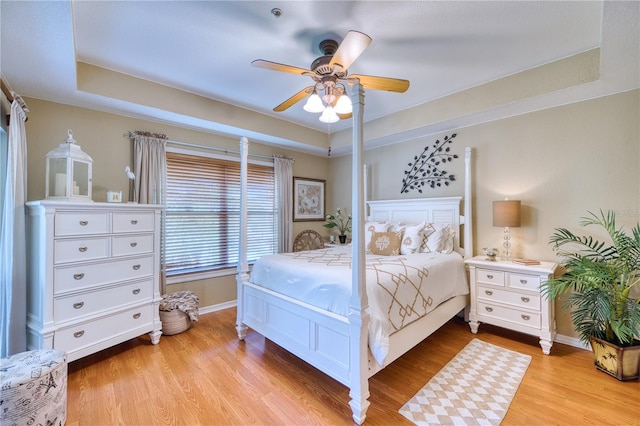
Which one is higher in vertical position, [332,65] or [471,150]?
[332,65]

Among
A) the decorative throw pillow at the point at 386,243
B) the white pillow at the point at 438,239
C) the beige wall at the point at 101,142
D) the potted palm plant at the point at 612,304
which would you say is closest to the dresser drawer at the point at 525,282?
the potted palm plant at the point at 612,304

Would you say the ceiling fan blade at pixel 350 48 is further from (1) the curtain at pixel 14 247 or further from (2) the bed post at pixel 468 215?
(1) the curtain at pixel 14 247

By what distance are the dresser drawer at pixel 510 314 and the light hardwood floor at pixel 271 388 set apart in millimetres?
250

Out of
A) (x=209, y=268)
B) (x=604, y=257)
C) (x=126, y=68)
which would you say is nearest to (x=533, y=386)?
(x=604, y=257)

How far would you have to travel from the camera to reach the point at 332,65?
192 centimetres

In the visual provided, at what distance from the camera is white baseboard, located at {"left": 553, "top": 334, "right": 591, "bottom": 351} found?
8.63 ft

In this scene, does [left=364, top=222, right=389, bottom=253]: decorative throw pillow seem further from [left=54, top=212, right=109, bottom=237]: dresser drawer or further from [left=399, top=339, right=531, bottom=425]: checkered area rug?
[left=54, top=212, right=109, bottom=237]: dresser drawer

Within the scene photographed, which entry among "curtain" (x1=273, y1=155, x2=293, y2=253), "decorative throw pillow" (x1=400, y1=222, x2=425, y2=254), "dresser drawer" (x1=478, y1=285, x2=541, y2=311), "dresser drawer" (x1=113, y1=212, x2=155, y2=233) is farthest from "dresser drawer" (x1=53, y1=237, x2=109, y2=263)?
"dresser drawer" (x1=478, y1=285, x2=541, y2=311)

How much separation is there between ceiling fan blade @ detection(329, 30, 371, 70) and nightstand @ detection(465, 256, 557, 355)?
8.06ft

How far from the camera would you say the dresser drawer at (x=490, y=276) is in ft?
9.18

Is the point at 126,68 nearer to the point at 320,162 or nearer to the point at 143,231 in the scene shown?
the point at 143,231

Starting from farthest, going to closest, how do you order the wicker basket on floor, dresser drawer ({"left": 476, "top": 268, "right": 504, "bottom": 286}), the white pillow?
the white pillow < the wicker basket on floor < dresser drawer ({"left": 476, "top": 268, "right": 504, "bottom": 286})

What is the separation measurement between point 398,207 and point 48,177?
3.89 meters

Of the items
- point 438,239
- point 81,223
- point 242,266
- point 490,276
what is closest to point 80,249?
point 81,223
